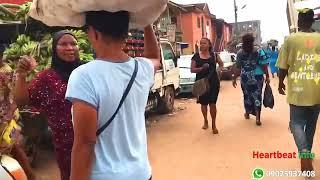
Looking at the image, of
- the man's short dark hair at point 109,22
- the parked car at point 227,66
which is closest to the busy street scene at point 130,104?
the man's short dark hair at point 109,22

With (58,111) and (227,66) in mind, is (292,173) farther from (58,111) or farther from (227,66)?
(227,66)

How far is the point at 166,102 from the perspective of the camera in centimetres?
1024

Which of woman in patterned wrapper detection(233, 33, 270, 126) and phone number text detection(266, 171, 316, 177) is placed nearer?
phone number text detection(266, 171, 316, 177)

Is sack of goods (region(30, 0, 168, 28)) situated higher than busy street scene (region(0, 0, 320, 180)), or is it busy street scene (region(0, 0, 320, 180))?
sack of goods (region(30, 0, 168, 28))

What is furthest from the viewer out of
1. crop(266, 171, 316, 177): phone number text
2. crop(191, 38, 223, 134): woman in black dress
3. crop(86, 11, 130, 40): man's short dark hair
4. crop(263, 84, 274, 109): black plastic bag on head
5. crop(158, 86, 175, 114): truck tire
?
crop(158, 86, 175, 114): truck tire

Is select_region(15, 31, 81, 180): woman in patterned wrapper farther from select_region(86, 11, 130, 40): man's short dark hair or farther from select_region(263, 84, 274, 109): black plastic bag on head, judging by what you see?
select_region(263, 84, 274, 109): black plastic bag on head

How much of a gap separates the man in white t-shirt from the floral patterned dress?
1034mm

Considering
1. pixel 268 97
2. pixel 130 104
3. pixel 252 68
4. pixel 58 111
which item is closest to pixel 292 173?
pixel 268 97

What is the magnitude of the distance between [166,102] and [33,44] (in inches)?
183

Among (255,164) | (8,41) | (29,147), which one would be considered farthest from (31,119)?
Answer: (255,164)

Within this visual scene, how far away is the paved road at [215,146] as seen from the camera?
5.55m

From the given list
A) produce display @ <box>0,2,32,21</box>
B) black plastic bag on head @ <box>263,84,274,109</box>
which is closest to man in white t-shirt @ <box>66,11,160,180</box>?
produce display @ <box>0,2,32,21</box>

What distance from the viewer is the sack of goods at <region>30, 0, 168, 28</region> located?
1.78 metres

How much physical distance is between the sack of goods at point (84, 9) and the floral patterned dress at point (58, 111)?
0.90 m
